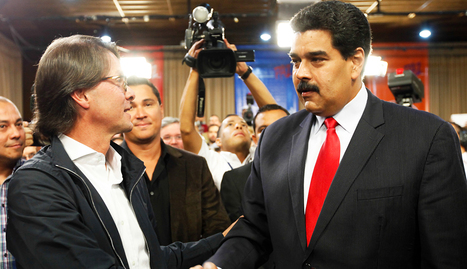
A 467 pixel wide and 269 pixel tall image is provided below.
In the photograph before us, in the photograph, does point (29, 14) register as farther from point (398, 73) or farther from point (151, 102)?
point (398, 73)

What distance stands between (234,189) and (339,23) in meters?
1.19

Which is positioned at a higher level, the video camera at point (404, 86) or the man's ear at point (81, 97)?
the video camera at point (404, 86)

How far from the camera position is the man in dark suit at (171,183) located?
1829mm

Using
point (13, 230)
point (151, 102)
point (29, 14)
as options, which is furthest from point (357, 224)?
point (29, 14)

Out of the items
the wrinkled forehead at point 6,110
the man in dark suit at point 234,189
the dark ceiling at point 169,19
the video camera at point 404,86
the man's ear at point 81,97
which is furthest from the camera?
the dark ceiling at point 169,19

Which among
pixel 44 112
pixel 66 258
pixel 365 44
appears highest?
pixel 365 44

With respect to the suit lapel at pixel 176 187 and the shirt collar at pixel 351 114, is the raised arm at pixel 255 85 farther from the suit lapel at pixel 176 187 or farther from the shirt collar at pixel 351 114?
the shirt collar at pixel 351 114

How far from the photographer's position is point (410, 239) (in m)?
1.07

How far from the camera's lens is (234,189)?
214cm

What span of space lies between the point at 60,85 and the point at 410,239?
115 cm

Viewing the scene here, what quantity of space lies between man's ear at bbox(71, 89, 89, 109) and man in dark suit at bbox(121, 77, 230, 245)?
673 millimetres

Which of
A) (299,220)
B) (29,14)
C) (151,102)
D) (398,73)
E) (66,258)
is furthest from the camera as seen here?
(29,14)

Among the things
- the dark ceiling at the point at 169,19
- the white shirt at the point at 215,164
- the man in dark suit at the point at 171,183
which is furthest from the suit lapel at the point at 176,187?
the dark ceiling at the point at 169,19

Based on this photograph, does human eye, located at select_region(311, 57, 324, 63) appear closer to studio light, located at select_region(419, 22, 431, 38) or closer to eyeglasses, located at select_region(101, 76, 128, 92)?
eyeglasses, located at select_region(101, 76, 128, 92)
